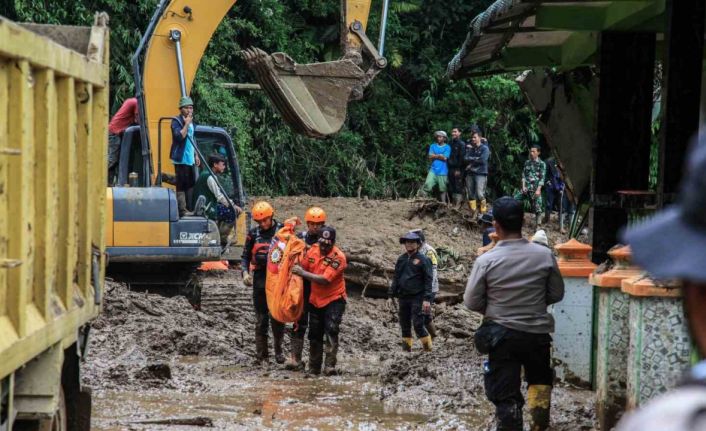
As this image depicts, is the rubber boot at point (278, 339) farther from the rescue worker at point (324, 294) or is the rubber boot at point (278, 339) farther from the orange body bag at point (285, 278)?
the rescue worker at point (324, 294)

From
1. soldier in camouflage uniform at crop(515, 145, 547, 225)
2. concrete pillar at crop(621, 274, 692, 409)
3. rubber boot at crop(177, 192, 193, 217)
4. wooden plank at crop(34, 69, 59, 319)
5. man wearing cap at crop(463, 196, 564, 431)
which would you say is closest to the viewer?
wooden plank at crop(34, 69, 59, 319)

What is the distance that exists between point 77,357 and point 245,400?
14.8 ft

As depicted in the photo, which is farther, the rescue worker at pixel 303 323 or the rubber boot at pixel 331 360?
the rescue worker at pixel 303 323

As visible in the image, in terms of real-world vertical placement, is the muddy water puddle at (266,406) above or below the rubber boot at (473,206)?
below

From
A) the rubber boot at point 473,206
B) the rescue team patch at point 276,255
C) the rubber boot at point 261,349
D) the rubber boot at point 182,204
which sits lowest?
the rubber boot at point 261,349

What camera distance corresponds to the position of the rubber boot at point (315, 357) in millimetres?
13094

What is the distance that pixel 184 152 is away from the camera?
16.4 metres

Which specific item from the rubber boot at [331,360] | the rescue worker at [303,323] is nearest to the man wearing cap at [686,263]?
the rubber boot at [331,360]

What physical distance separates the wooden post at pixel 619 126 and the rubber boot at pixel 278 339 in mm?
4459

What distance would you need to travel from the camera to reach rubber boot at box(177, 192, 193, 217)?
54.0 feet

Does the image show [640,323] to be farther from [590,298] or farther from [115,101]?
[115,101]

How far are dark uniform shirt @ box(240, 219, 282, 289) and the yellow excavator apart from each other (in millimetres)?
2373

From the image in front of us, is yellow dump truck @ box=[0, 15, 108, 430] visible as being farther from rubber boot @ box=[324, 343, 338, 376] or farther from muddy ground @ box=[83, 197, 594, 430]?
rubber boot @ box=[324, 343, 338, 376]

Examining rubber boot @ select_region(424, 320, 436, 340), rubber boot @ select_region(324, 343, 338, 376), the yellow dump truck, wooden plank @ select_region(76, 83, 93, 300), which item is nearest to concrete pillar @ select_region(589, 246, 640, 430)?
the yellow dump truck
